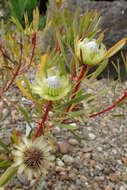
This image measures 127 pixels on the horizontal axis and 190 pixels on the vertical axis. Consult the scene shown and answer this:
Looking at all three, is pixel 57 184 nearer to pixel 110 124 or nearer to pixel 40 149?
pixel 40 149

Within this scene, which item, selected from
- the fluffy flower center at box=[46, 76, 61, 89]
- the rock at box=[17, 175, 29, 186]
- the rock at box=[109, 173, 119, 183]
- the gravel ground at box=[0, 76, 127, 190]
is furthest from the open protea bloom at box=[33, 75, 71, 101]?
the rock at box=[109, 173, 119, 183]

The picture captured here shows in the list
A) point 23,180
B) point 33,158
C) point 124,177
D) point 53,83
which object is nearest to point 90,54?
point 53,83

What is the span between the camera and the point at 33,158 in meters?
0.57

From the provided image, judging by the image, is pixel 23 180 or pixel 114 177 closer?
A: pixel 23 180

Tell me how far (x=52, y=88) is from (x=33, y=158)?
0.55ft

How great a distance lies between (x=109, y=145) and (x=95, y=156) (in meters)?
0.12

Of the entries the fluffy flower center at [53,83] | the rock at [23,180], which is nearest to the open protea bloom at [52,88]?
the fluffy flower center at [53,83]

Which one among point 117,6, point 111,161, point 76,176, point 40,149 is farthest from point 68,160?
point 117,6

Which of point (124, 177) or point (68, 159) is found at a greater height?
point (68, 159)

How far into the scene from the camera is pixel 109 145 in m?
1.11

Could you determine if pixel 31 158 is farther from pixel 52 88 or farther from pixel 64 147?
pixel 64 147

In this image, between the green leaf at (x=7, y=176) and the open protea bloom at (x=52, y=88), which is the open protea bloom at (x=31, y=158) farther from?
the open protea bloom at (x=52, y=88)

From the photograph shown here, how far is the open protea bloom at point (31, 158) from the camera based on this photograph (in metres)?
0.56

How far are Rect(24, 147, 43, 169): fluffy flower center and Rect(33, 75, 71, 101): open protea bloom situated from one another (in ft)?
0.45
